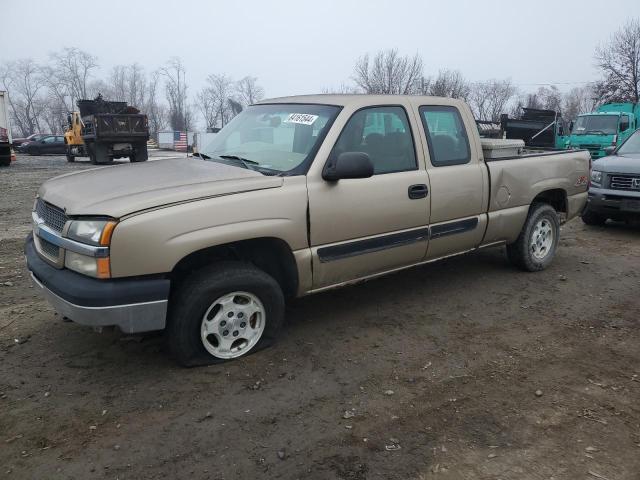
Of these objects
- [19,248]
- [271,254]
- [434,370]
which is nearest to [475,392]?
[434,370]

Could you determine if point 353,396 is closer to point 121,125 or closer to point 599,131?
point 599,131

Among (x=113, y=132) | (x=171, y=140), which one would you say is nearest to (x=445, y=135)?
(x=113, y=132)

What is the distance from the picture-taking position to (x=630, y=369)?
3.58 meters

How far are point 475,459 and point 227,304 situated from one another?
1783 millimetres

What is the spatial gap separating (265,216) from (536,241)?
360cm

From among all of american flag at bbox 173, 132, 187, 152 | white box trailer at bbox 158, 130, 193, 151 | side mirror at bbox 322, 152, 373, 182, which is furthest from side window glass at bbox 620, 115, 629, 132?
white box trailer at bbox 158, 130, 193, 151

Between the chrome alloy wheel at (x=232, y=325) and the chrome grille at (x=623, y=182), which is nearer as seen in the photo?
the chrome alloy wheel at (x=232, y=325)

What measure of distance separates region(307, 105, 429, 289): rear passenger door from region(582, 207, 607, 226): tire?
17.2 feet

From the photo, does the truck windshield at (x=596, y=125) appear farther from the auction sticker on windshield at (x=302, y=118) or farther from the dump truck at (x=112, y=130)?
the auction sticker on windshield at (x=302, y=118)

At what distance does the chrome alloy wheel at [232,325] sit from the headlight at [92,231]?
807 millimetres

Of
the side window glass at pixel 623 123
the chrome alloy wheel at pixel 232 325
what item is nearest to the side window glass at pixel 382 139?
the chrome alloy wheel at pixel 232 325

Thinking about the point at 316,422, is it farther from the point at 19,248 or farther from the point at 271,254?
the point at 19,248

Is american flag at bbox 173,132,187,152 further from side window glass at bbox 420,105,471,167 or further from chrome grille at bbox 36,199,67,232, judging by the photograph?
chrome grille at bbox 36,199,67,232

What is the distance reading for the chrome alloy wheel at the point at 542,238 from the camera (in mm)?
5715
